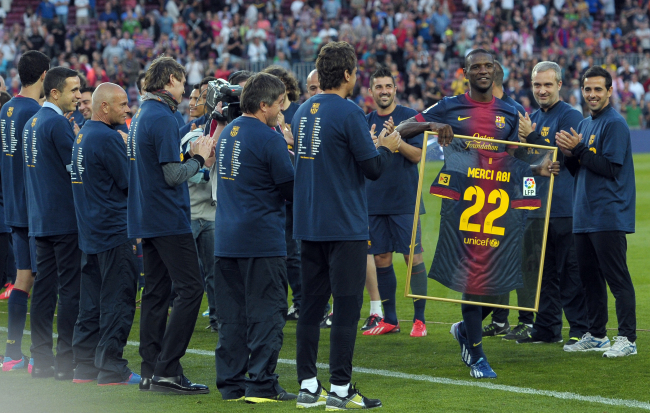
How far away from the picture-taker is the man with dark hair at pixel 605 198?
683 centimetres

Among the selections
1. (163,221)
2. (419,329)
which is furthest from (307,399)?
(419,329)

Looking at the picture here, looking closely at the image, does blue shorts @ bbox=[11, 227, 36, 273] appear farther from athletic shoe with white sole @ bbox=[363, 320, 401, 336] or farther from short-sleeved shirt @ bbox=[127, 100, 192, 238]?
athletic shoe with white sole @ bbox=[363, 320, 401, 336]

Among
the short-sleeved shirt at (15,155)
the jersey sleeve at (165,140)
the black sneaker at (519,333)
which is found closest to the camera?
the jersey sleeve at (165,140)

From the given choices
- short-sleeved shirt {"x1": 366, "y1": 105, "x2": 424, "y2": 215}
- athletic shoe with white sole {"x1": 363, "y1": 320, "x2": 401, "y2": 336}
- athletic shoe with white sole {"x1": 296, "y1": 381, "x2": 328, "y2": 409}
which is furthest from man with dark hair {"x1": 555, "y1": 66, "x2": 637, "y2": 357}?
athletic shoe with white sole {"x1": 296, "y1": 381, "x2": 328, "y2": 409}

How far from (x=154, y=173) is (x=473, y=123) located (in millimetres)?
2346

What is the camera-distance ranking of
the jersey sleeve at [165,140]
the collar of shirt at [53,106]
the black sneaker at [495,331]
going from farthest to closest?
the black sneaker at [495,331] → the collar of shirt at [53,106] → the jersey sleeve at [165,140]

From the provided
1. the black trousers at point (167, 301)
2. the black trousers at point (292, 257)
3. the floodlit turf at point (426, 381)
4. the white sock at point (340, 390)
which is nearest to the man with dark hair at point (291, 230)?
the black trousers at point (292, 257)

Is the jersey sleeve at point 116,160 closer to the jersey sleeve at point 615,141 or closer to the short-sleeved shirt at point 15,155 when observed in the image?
the short-sleeved shirt at point 15,155

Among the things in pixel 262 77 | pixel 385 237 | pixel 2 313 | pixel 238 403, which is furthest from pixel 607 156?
pixel 2 313

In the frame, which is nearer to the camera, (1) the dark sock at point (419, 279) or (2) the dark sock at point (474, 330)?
(2) the dark sock at point (474, 330)

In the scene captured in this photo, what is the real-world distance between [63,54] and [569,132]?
21.6m

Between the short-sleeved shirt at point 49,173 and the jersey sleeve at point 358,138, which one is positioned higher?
the jersey sleeve at point 358,138

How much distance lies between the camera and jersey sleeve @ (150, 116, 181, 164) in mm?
5820

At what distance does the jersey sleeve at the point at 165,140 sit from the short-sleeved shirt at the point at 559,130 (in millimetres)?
3238
